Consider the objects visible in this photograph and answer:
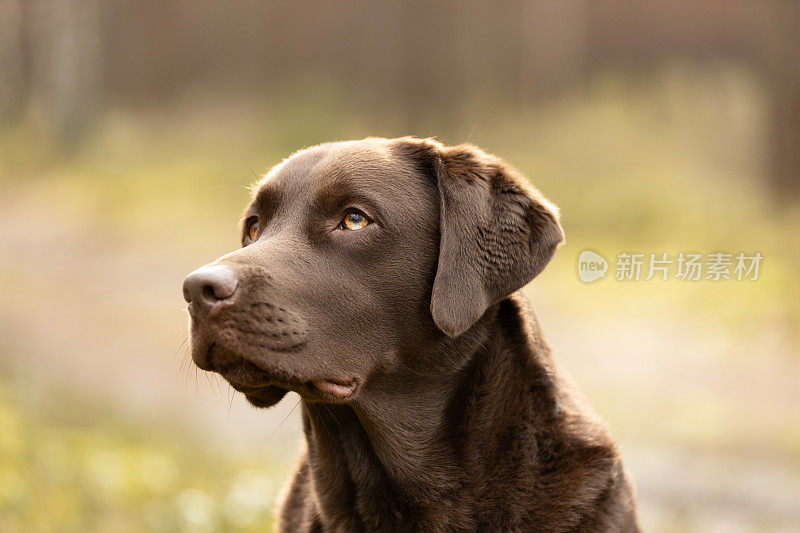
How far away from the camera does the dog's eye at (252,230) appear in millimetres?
3598

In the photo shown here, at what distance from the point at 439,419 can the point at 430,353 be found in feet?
0.83

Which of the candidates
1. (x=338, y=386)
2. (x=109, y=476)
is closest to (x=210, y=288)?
(x=338, y=386)

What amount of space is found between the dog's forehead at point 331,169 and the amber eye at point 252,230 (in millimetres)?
155

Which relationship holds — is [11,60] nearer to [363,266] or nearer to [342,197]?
[342,197]

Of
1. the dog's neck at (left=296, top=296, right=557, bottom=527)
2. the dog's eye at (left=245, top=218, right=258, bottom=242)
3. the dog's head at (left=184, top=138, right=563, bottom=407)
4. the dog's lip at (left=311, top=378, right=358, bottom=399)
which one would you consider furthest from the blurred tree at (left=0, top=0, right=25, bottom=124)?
the dog's lip at (left=311, top=378, right=358, bottom=399)

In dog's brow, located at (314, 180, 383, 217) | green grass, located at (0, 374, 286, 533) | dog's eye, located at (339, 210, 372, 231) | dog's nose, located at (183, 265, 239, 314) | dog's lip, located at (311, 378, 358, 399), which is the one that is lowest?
green grass, located at (0, 374, 286, 533)

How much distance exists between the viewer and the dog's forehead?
10.6 ft

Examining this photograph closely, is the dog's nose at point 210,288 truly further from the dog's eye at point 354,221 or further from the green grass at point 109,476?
the green grass at point 109,476

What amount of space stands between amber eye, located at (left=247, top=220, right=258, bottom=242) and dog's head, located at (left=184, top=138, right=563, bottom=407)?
5.9 inches

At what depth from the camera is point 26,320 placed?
8.88 meters

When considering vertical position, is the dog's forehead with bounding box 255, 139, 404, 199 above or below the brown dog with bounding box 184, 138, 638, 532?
above

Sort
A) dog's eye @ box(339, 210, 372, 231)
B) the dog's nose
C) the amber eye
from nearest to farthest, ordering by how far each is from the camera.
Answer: the dog's nose < dog's eye @ box(339, 210, 372, 231) < the amber eye

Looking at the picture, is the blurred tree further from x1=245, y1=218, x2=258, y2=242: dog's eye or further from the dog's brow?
the dog's brow

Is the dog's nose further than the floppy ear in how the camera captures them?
No
